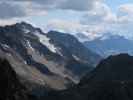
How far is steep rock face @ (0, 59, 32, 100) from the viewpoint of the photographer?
138875 millimetres

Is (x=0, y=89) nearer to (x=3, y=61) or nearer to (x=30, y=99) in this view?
(x=30, y=99)

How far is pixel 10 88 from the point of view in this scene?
470 feet

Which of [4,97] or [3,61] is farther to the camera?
[3,61]

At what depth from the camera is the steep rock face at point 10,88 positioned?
456 feet

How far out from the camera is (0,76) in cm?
14938

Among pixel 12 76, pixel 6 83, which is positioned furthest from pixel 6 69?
pixel 6 83

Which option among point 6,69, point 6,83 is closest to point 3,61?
point 6,69

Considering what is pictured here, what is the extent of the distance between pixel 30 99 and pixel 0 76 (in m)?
12.0

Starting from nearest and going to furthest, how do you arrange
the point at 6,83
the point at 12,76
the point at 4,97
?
the point at 4,97 → the point at 6,83 → the point at 12,76

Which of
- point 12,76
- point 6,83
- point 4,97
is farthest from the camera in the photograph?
point 12,76

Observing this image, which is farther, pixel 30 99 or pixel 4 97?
pixel 30 99

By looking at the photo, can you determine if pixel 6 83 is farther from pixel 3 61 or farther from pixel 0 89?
pixel 3 61

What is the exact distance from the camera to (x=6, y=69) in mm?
159000

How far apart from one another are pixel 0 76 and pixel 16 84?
5950 millimetres
